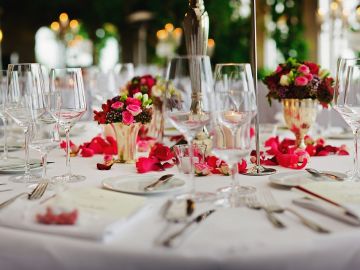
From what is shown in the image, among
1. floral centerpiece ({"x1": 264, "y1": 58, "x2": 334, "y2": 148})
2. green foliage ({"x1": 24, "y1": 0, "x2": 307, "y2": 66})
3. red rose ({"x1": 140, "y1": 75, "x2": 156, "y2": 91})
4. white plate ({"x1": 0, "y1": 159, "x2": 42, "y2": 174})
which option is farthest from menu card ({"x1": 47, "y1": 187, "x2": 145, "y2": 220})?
green foliage ({"x1": 24, "y1": 0, "x2": 307, "y2": 66})

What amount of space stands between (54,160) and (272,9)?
823 cm

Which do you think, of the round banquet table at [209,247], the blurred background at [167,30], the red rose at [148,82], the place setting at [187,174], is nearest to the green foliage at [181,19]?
the blurred background at [167,30]

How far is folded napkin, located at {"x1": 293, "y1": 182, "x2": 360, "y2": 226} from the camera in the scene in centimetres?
121

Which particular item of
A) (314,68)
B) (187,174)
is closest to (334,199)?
(187,174)

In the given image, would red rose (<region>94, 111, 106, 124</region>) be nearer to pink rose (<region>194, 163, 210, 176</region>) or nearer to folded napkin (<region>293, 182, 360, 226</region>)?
pink rose (<region>194, 163, 210, 176</region>)

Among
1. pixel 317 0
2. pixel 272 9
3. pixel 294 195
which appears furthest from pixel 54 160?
pixel 317 0

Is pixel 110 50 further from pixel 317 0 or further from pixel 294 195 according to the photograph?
pixel 294 195

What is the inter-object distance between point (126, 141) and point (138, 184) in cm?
52

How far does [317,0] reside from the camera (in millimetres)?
10273

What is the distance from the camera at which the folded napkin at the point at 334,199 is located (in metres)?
1.21

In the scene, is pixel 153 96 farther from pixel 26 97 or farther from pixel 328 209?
pixel 328 209

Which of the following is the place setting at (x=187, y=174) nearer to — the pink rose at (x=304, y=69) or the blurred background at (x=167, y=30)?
the pink rose at (x=304, y=69)

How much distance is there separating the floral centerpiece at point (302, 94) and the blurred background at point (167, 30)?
18.2ft

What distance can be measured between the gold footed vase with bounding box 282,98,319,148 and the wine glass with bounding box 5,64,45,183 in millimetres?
1024
